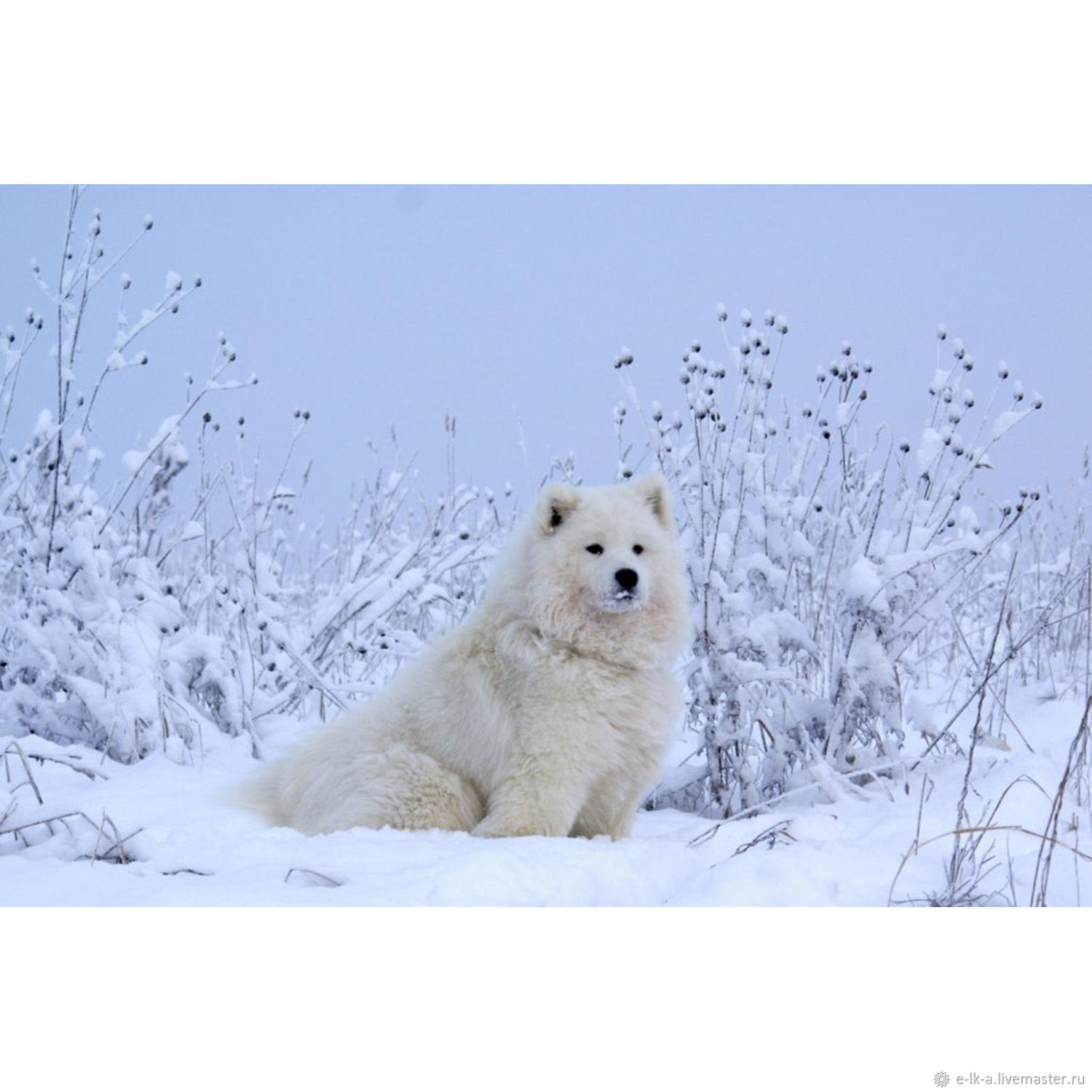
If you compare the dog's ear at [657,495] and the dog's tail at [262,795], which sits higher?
the dog's ear at [657,495]

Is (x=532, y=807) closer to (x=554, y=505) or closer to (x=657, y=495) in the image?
(x=554, y=505)

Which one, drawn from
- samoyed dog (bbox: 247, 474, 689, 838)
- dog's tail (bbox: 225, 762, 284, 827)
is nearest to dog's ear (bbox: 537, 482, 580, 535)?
samoyed dog (bbox: 247, 474, 689, 838)

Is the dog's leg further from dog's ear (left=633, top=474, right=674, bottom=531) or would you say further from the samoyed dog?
dog's ear (left=633, top=474, right=674, bottom=531)

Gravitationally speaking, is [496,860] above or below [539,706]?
below

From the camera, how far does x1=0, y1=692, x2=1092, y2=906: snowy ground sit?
3.20 metres

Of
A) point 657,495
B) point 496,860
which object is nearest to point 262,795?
point 496,860

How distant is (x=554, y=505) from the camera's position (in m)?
4.42

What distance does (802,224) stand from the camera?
224 inches

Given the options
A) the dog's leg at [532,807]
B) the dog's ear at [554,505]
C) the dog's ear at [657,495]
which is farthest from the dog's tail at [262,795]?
the dog's ear at [657,495]

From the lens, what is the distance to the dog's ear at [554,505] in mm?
4371

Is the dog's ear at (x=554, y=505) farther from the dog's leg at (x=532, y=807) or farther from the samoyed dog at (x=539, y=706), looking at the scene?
the dog's leg at (x=532, y=807)

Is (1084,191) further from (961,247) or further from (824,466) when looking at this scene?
(824,466)

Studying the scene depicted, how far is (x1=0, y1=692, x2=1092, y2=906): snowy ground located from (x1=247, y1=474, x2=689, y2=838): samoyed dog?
20 cm

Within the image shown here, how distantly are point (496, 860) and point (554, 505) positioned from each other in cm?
161
